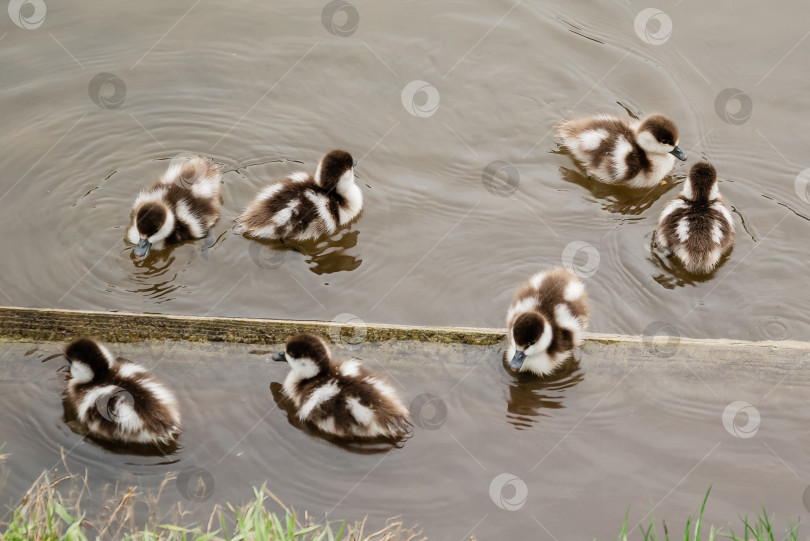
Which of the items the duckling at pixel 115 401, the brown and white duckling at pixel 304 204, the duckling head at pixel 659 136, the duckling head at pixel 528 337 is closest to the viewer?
the duckling at pixel 115 401

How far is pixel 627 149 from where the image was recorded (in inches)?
197

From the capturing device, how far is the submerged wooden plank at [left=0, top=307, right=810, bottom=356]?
141 inches

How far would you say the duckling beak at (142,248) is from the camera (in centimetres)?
439

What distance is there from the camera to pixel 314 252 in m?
4.68

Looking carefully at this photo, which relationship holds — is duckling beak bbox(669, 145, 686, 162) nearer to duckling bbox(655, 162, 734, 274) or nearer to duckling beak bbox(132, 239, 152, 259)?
duckling bbox(655, 162, 734, 274)

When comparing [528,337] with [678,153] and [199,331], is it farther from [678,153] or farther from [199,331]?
[678,153]

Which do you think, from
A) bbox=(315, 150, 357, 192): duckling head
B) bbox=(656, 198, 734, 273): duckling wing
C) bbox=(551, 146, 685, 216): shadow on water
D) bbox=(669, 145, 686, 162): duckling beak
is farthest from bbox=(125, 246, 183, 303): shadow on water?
bbox=(669, 145, 686, 162): duckling beak

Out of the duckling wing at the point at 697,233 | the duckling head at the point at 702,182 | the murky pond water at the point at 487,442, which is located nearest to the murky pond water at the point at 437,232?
the murky pond water at the point at 487,442

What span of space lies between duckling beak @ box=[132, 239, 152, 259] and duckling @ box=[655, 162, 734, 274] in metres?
2.74

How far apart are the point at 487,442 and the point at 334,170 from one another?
1.88 metres

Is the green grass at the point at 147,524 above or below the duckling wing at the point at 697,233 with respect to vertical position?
below

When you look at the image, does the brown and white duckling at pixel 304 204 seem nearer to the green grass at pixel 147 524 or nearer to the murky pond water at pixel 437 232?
the murky pond water at pixel 437 232

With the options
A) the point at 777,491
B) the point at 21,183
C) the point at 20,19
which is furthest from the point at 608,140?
the point at 20,19

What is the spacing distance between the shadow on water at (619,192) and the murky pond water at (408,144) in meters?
0.02
